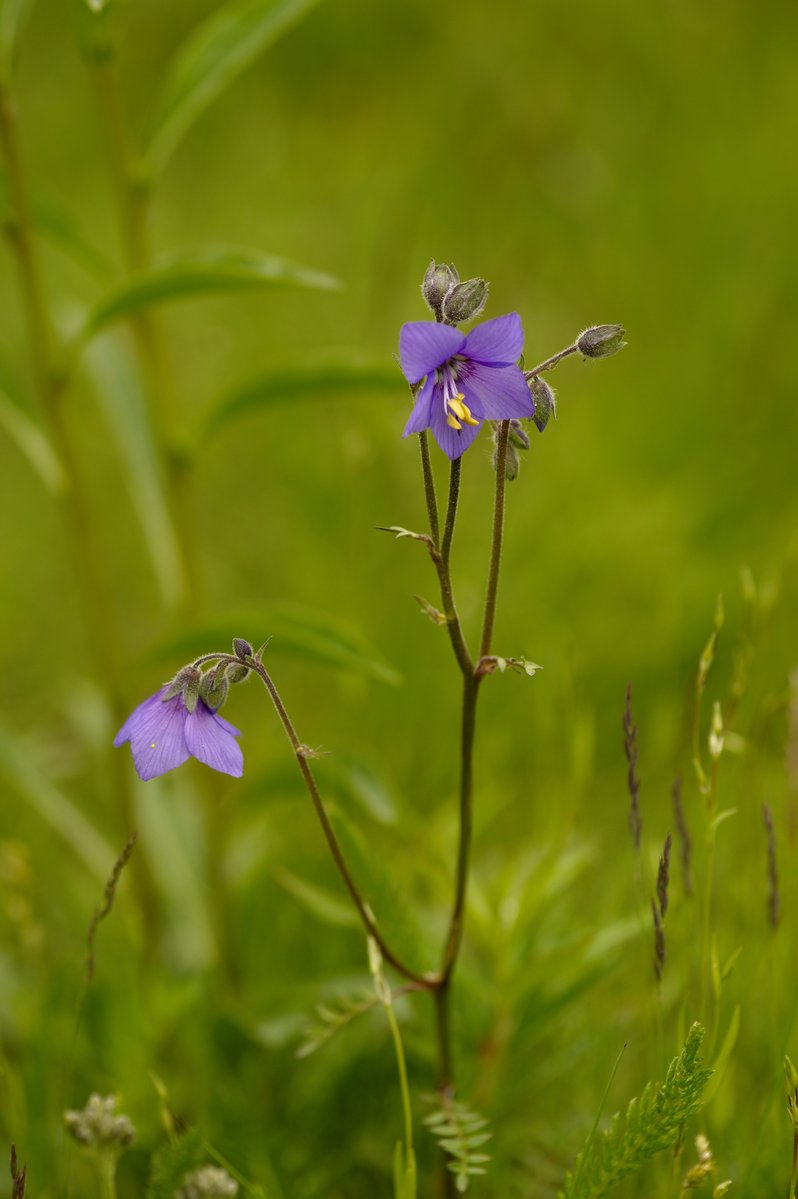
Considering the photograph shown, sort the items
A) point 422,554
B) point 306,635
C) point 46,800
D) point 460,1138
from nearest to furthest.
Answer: point 460,1138 < point 306,635 < point 46,800 < point 422,554

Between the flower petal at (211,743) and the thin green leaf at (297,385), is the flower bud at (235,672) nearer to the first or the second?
the flower petal at (211,743)

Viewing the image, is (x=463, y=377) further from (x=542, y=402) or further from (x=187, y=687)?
(x=187, y=687)

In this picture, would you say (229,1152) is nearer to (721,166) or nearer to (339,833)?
(339,833)

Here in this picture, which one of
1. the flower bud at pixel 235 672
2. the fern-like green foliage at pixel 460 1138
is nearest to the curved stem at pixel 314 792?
the flower bud at pixel 235 672

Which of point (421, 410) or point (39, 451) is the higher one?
point (39, 451)

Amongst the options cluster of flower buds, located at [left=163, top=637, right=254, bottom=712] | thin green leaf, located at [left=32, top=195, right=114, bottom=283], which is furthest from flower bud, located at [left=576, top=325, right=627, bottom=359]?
thin green leaf, located at [left=32, top=195, right=114, bottom=283]

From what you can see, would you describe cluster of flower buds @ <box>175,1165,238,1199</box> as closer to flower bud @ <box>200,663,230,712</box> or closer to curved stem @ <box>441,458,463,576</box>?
flower bud @ <box>200,663,230,712</box>

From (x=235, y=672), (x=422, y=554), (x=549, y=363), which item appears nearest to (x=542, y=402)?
(x=549, y=363)
